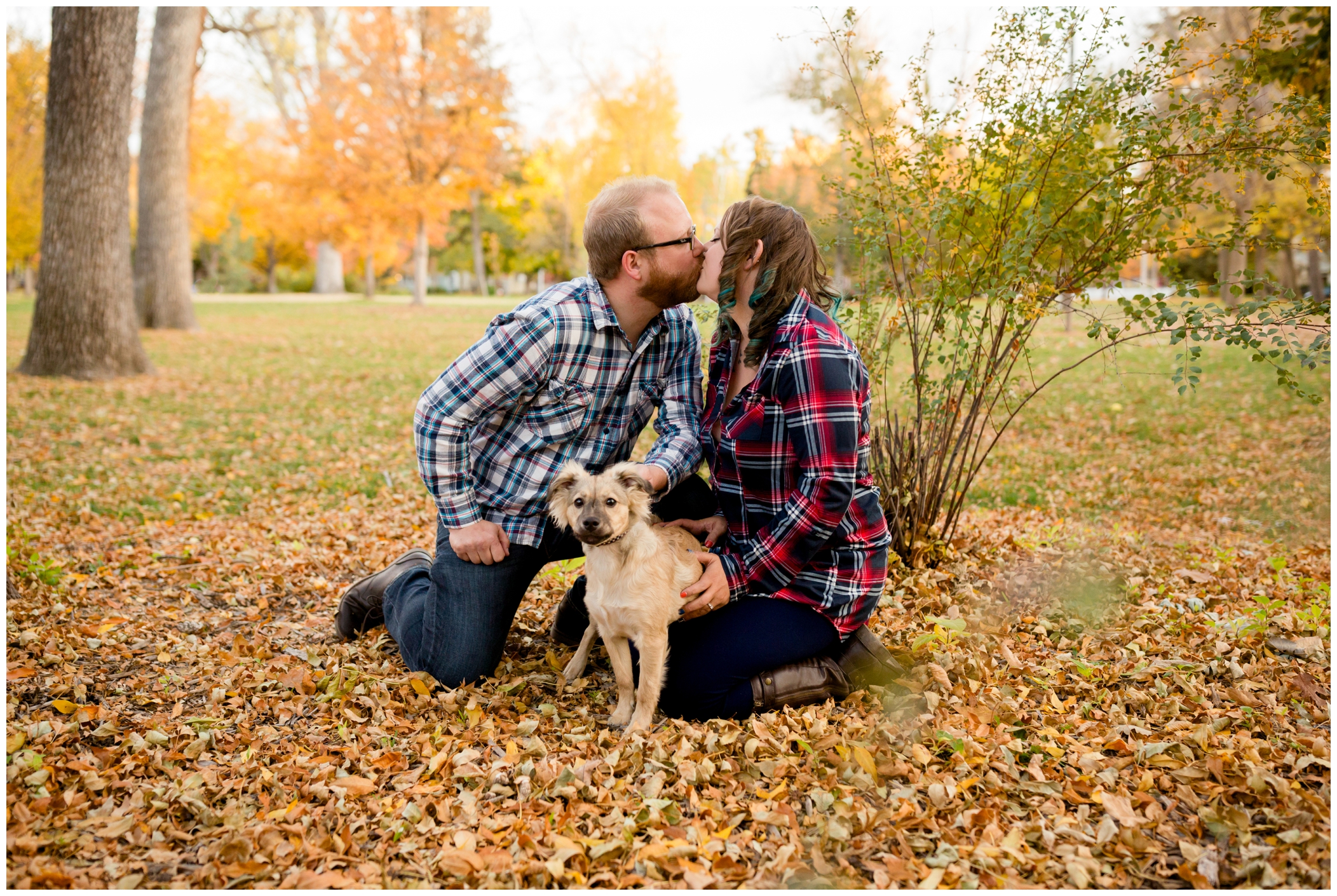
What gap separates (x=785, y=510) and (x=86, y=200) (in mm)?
12467

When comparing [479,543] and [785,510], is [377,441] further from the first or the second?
[785,510]

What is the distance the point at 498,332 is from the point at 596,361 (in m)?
0.46

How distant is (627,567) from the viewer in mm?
3646

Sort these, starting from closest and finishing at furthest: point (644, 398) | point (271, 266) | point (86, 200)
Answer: point (644, 398) < point (86, 200) < point (271, 266)

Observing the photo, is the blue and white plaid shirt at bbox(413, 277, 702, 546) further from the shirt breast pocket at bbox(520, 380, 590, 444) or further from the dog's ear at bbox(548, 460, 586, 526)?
the dog's ear at bbox(548, 460, 586, 526)

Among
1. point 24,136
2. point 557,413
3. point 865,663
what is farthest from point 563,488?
point 24,136

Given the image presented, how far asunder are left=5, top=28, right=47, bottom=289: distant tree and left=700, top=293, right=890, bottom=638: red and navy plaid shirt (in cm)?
3064

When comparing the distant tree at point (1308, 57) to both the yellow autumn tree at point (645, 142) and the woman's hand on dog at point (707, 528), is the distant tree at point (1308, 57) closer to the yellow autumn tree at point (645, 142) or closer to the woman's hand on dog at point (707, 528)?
the woman's hand on dog at point (707, 528)

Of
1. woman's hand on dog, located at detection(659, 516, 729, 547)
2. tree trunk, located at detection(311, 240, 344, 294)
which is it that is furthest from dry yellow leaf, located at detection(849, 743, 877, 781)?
tree trunk, located at detection(311, 240, 344, 294)

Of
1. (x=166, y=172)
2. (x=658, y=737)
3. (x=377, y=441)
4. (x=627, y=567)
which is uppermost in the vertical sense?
(x=166, y=172)

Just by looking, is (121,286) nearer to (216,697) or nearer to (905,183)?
(216,697)

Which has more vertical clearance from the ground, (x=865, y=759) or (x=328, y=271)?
(x=328, y=271)

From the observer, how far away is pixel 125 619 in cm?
482

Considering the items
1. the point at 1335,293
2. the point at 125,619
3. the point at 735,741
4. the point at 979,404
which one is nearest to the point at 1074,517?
the point at 979,404
